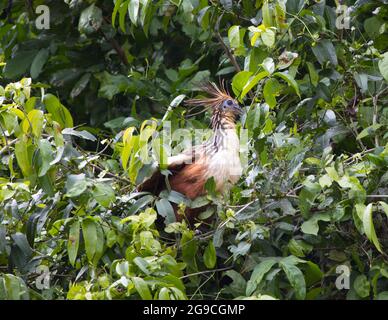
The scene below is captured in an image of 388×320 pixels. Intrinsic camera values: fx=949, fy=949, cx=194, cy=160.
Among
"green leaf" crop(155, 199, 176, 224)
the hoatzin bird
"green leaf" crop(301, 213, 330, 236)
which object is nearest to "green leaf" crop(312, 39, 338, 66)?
the hoatzin bird

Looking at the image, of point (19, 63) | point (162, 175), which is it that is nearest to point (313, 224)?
point (162, 175)

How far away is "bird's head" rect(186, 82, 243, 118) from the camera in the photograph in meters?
5.71

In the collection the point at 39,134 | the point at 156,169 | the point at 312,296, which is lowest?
the point at 312,296

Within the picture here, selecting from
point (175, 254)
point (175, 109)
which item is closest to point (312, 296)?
point (175, 254)

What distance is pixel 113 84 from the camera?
655 centimetres

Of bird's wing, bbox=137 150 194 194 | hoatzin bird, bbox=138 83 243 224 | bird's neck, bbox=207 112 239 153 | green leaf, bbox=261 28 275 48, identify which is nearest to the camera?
green leaf, bbox=261 28 275 48

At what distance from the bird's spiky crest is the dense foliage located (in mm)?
167

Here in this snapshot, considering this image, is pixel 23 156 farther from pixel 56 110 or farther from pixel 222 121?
pixel 222 121

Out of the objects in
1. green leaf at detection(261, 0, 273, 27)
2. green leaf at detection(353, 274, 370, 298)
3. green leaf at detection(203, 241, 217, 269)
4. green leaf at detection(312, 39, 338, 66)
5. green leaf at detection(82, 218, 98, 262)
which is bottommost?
green leaf at detection(353, 274, 370, 298)

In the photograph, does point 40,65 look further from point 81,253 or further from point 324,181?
point 324,181

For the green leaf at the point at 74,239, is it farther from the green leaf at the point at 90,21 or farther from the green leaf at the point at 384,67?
the green leaf at the point at 90,21

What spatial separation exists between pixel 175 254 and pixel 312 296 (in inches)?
26.8

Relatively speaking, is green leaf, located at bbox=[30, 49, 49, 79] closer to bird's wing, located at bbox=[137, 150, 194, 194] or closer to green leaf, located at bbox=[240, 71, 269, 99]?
bird's wing, located at bbox=[137, 150, 194, 194]

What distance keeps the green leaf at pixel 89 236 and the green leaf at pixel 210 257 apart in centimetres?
58
